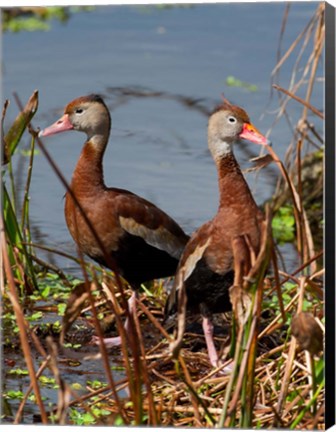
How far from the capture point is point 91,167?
5.11m

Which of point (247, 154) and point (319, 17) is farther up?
point (319, 17)

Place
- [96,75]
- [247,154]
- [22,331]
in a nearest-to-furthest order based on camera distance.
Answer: [22,331] < [247,154] < [96,75]

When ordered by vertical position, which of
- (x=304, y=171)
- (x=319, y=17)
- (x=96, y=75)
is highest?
(x=319, y=17)

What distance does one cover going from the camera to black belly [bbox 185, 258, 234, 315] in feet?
14.6

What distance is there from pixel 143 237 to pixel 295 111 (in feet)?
6.09

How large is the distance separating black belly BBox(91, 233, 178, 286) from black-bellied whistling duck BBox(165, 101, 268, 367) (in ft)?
1.42

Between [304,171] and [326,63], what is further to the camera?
[304,171]

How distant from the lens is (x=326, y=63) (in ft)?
12.5

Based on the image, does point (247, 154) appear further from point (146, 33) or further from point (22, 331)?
point (22, 331)

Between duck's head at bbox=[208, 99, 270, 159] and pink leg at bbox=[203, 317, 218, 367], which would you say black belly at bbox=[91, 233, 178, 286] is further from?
Result: duck's head at bbox=[208, 99, 270, 159]

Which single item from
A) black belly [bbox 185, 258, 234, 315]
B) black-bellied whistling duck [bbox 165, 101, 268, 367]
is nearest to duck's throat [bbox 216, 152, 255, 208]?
black-bellied whistling duck [bbox 165, 101, 268, 367]

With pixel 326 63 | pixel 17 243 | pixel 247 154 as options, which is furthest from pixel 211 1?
pixel 247 154

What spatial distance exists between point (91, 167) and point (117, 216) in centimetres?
22

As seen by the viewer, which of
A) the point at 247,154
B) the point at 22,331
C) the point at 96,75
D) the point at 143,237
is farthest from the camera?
the point at 96,75
